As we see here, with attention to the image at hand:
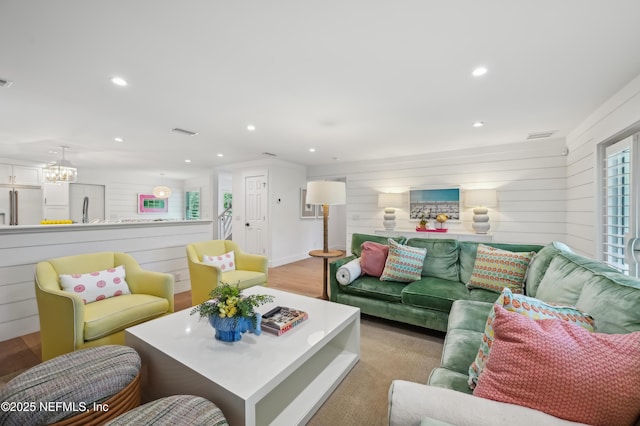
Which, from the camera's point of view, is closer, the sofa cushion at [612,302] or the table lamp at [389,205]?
the sofa cushion at [612,302]

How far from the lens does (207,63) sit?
6.77 feet

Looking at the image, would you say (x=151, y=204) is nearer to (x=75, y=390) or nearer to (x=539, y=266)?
(x=75, y=390)

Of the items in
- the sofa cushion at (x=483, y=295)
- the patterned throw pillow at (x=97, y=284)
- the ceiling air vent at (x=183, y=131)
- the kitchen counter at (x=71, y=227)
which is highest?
the ceiling air vent at (x=183, y=131)

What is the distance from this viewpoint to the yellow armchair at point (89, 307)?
1825 mm

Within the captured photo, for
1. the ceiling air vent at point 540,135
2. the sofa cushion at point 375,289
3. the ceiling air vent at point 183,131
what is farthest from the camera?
the ceiling air vent at point 540,135

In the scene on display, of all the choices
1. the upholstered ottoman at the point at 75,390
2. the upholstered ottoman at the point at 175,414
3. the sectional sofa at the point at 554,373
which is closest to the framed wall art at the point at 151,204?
the upholstered ottoman at the point at 75,390

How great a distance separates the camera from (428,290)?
2.52 m

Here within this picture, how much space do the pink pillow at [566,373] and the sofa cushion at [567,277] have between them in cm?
67

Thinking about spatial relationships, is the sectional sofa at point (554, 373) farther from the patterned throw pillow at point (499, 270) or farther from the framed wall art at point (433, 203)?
the framed wall art at point (433, 203)

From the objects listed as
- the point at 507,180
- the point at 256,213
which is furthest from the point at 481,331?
the point at 256,213

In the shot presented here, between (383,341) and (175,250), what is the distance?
2.93 meters

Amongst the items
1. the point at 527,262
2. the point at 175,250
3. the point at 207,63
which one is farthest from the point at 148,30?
the point at 527,262

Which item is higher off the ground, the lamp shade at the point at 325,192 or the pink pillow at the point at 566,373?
the lamp shade at the point at 325,192

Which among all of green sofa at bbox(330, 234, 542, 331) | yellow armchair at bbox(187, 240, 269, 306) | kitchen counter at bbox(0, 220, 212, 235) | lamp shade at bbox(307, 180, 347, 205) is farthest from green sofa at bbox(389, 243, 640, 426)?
kitchen counter at bbox(0, 220, 212, 235)
